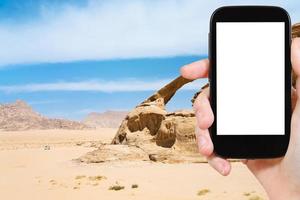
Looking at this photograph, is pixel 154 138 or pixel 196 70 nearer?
pixel 196 70

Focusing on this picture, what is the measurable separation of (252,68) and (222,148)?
1.83 ft

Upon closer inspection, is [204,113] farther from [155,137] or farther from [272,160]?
[155,137]

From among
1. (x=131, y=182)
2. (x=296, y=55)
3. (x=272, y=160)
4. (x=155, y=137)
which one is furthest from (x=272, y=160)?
(x=155, y=137)

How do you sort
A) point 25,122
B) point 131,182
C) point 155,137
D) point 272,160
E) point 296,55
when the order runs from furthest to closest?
point 25,122
point 155,137
point 131,182
point 272,160
point 296,55

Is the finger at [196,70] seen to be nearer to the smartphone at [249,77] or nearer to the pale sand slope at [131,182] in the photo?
the smartphone at [249,77]

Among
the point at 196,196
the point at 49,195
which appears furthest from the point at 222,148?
the point at 49,195

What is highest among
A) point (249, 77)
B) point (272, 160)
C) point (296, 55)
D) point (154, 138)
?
point (296, 55)

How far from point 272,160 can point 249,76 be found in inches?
21.3

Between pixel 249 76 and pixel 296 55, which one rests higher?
pixel 296 55

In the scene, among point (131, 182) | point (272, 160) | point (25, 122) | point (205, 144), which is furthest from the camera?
point (25, 122)

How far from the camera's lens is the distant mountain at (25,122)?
129 meters

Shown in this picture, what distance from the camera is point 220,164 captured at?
3229mm

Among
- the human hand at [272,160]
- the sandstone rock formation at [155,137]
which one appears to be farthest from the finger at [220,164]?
the sandstone rock formation at [155,137]

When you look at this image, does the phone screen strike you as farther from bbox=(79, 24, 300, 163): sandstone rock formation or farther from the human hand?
bbox=(79, 24, 300, 163): sandstone rock formation
